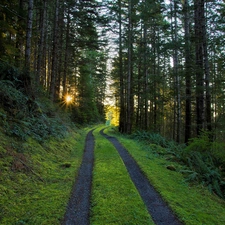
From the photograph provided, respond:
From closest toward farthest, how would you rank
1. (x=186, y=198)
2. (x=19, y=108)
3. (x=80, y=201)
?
(x=80, y=201)
(x=186, y=198)
(x=19, y=108)

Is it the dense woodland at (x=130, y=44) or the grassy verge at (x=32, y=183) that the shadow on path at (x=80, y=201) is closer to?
the grassy verge at (x=32, y=183)

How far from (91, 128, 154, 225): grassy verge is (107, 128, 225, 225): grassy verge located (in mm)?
854

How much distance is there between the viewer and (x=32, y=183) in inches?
197

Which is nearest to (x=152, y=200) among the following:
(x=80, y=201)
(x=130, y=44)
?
(x=80, y=201)

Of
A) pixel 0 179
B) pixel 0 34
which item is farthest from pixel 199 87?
pixel 0 34

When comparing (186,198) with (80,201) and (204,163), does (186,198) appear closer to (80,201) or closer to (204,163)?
(80,201)

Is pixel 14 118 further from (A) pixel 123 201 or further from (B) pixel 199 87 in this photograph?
(B) pixel 199 87

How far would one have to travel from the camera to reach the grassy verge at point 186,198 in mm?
4074

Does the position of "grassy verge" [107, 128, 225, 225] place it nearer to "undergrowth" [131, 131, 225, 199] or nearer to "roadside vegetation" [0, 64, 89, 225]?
"undergrowth" [131, 131, 225, 199]

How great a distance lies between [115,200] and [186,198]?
206 centimetres

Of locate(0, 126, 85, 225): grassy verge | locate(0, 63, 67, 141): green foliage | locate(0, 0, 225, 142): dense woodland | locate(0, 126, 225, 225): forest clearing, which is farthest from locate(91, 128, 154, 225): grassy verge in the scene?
locate(0, 0, 225, 142): dense woodland

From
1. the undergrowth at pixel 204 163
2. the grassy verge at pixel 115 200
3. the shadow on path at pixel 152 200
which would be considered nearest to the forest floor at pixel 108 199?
the shadow on path at pixel 152 200

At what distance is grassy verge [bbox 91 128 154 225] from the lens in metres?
3.80

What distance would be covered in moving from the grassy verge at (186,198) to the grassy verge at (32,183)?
2722 millimetres
